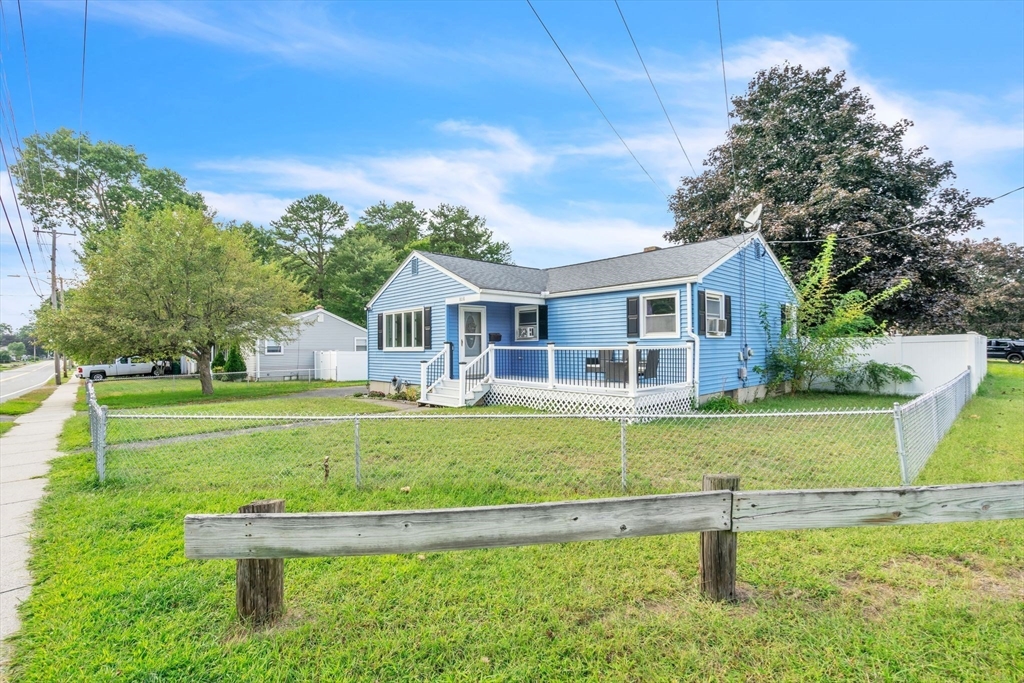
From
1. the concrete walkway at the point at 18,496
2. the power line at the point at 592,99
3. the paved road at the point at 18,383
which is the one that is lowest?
the paved road at the point at 18,383

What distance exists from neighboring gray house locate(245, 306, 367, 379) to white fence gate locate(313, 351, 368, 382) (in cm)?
136

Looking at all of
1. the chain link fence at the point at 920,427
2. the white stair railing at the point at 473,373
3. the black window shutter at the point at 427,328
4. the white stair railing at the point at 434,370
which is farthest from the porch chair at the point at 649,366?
the black window shutter at the point at 427,328

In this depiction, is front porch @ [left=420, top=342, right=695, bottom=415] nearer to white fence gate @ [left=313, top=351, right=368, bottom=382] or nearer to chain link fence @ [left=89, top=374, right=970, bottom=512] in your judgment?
chain link fence @ [left=89, top=374, right=970, bottom=512]

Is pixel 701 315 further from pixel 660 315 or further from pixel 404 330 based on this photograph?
pixel 404 330

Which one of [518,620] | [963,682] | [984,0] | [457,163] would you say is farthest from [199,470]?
[984,0]

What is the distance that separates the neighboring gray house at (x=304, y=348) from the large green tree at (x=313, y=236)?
8.29 meters

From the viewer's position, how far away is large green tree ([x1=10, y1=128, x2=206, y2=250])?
29656mm

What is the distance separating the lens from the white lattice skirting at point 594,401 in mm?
9680

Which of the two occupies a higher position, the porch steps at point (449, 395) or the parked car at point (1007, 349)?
the parked car at point (1007, 349)

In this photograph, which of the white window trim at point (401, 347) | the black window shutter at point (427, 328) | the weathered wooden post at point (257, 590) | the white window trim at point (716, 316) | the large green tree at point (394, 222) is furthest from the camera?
the large green tree at point (394, 222)

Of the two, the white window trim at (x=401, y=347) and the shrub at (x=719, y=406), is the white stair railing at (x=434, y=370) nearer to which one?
the white window trim at (x=401, y=347)

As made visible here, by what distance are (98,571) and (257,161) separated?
14768 mm

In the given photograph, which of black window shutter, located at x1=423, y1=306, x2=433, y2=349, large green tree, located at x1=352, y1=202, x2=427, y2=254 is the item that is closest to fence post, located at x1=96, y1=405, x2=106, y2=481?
black window shutter, located at x1=423, y1=306, x2=433, y2=349

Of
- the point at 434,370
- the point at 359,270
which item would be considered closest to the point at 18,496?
the point at 434,370
